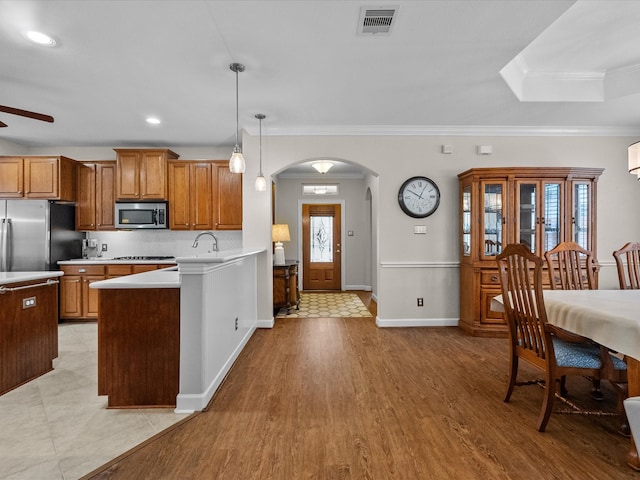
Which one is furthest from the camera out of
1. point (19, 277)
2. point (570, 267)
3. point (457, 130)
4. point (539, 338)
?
point (457, 130)

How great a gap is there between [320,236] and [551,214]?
15.1ft

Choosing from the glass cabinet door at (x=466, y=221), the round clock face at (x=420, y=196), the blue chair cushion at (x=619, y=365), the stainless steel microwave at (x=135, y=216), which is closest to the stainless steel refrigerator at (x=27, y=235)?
the stainless steel microwave at (x=135, y=216)

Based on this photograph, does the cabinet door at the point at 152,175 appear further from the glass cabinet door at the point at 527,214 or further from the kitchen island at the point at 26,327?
the glass cabinet door at the point at 527,214

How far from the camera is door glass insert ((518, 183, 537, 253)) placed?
13.0 ft

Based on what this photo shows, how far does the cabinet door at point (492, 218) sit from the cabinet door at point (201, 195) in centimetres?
375

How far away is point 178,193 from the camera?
491cm

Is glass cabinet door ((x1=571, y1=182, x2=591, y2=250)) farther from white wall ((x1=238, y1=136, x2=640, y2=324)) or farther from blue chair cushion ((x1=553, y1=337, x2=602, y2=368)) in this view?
blue chair cushion ((x1=553, y1=337, x2=602, y2=368))

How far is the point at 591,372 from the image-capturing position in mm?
1929

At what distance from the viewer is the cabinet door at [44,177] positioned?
452 centimetres

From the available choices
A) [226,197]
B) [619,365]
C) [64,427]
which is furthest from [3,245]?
[619,365]

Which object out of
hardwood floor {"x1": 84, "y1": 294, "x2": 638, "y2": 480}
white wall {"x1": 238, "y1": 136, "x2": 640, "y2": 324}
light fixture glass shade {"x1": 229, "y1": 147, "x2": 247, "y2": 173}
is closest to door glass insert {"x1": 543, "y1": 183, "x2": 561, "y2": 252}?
white wall {"x1": 238, "y1": 136, "x2": 640, "y2": 324}

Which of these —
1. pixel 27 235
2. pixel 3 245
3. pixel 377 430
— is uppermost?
pixel 27 235

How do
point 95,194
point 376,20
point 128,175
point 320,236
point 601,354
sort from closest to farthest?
point 601,354 < point 376,20 < point 128,175 < point 95,194 < point 320,236

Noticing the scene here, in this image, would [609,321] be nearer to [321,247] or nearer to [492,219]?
[492,219]
